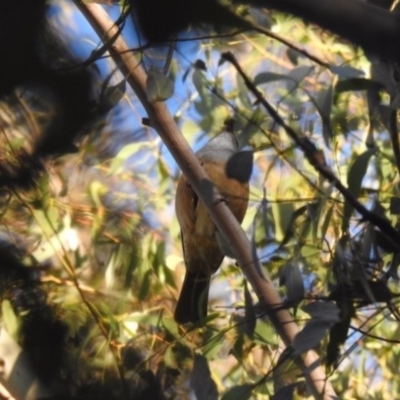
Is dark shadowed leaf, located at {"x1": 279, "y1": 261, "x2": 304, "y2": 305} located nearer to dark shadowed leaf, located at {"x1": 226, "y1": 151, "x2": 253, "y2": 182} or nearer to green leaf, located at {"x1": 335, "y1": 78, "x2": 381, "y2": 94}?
dark shadowed leaf, located at {"x1": 226, "y1": 151, "x2": 253, "y2": 182}

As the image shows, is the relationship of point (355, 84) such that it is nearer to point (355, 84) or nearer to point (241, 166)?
point (355, 84)

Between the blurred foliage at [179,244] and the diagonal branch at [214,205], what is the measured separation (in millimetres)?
32

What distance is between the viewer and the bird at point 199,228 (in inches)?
86.7

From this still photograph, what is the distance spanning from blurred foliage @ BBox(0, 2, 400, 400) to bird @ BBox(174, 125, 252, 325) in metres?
0.06

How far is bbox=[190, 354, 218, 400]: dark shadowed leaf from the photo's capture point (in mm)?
1392

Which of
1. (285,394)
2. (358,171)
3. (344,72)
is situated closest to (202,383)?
(285,394)

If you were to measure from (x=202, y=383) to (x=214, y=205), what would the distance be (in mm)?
334

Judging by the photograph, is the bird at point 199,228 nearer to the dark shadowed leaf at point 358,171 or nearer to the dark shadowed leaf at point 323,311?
the dark shadowed leaf at point 358,171

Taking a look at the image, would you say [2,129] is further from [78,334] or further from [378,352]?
[378,352]

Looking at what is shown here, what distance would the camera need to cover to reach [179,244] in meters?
2.63

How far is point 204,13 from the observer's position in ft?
2.81

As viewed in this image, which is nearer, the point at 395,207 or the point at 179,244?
the point at 395,207

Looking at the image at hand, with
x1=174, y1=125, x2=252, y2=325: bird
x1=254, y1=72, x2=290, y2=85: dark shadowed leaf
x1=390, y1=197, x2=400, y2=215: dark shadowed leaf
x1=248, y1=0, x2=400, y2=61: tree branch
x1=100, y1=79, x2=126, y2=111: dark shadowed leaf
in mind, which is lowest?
x1=248, y1=0, x2=400, y2=61: tree branch

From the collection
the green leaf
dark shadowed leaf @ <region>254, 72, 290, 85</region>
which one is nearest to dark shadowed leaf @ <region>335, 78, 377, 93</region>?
the green leaf
